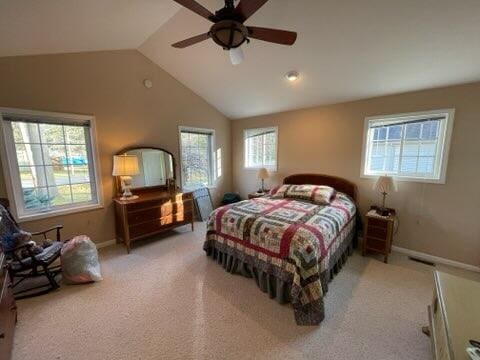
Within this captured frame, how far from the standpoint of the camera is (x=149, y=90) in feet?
11.7

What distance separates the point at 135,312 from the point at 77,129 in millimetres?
2571

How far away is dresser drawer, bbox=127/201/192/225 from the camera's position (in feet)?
10.1

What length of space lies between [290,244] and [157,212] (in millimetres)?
2221

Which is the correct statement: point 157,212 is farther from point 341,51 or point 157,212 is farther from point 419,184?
point 419,184

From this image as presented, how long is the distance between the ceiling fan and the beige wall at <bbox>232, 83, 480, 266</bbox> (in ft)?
6.92

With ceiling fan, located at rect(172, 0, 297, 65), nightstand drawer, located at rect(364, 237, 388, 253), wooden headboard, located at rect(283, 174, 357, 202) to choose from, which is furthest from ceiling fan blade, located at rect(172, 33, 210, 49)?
nightstand drawer, located at rect(364, 237, 388, 253)

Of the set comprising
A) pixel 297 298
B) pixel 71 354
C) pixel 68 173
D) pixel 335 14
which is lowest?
pixel 71 354

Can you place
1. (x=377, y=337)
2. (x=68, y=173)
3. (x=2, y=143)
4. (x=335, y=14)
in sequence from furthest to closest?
1. (x=68, y=173)
2. (x=2, y=143)
3. (x=335, y=14)
4. (x=377, y=337)

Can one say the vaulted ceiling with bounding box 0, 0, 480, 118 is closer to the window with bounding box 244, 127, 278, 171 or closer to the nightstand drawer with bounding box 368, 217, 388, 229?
the window with bounding box 244, 127, 278, 171

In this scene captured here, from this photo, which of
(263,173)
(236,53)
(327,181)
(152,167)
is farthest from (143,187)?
(327,181)

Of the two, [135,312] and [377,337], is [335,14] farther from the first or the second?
[135,312]

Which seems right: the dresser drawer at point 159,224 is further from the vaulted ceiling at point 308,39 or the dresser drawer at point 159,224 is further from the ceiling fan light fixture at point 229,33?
the ceiling fan light fixture at point 229,33

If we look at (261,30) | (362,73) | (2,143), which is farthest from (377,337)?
(2,143)

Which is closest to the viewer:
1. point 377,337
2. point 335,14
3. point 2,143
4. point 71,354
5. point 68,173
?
point 71,354
